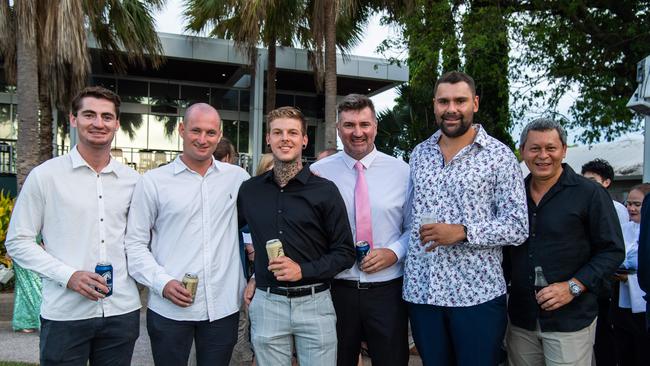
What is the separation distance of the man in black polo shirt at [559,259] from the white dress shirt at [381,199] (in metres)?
0.76

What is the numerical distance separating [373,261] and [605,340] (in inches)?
119

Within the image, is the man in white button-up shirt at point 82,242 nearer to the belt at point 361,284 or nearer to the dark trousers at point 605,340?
the belt at point 361,284

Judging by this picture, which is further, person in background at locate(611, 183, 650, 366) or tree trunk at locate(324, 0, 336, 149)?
tree trunk at locate(324, 0, 336, 149)

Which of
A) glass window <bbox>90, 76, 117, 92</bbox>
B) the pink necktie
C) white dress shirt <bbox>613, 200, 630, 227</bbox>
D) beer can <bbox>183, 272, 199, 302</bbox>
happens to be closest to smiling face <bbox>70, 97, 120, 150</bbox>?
beer can <bbox>183, 272, 199, 302</bbox>

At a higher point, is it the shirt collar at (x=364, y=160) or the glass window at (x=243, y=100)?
the glass window at (x=243, y=100)

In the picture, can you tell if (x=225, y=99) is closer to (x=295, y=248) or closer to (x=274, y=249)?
(x=295, y=248)

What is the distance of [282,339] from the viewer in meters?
3.29

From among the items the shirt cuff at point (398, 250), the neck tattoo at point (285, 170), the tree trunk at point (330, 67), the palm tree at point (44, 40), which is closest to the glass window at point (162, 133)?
the palm tree at point (44, 40)

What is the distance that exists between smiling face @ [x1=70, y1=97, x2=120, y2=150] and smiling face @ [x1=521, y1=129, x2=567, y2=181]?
264 cm

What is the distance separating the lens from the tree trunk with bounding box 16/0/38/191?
9516 millimetres

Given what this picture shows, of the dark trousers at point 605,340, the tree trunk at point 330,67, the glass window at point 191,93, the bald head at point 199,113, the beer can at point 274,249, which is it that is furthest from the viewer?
the glass window at point 191,93

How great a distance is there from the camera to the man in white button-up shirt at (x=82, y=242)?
3160mm

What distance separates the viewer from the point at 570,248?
3.29 meters

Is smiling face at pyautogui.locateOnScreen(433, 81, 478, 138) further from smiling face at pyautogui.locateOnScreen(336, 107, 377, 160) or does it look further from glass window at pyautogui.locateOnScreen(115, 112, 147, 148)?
glass window at pyautogui.locateOnScreen(115, 112, 147, 148)
